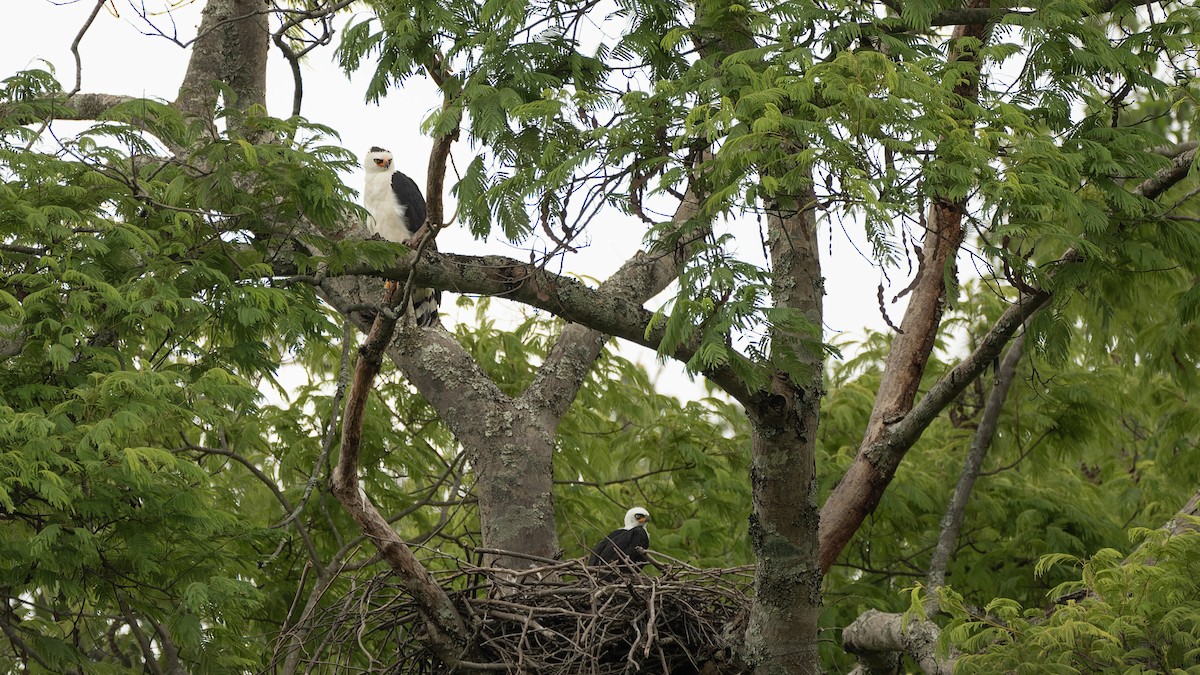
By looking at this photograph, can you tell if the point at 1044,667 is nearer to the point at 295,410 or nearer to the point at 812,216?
the point at 812,216

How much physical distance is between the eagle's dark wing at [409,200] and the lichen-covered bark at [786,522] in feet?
11.4

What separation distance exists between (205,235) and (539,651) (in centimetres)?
224

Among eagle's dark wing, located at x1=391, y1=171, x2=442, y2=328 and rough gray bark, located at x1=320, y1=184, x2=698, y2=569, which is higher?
eagle's dark wing, located at x1=391, y1=171, x2=442, y2=328

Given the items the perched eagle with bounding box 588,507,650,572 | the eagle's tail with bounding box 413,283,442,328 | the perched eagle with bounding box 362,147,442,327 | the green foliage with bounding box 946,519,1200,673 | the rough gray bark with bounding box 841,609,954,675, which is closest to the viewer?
the green foliage with bounding box 946,519,1200,673

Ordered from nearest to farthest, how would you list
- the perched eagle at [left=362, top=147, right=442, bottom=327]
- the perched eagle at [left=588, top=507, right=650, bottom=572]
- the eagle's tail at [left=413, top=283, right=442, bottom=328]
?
the perched eagle at [left=588, top=507, right=650, bottom=572] → the eagle's tail at [left=413, top=283, right=442, bottom=328] → the perched eagle at [left=362, top=147, right=442, bottom=327]

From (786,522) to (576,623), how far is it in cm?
103

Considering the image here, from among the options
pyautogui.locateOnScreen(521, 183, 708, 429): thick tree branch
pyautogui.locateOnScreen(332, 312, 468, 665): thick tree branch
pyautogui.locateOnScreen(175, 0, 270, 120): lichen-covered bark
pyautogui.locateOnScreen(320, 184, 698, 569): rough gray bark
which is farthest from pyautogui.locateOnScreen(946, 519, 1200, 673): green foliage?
pyautogui.locateOnScreen(175, 0, 270, 120): lichen-covered bark

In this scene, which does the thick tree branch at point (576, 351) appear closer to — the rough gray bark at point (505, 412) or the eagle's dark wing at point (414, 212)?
the rough gray bark at point (505, 412)

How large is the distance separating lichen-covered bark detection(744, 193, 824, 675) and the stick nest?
0.25 m

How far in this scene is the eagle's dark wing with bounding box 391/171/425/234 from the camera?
7562 millimetres

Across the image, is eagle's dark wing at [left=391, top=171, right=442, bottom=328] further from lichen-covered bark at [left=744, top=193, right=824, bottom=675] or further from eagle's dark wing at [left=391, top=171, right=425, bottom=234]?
lichen-covered bark at [left=744, top=193, right=824, bottom=675]

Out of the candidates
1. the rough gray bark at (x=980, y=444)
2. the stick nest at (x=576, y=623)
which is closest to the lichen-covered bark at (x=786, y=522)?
the stick nest at (x=576, y=623)

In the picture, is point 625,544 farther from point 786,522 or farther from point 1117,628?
point 1117,628

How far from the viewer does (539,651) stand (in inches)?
190
